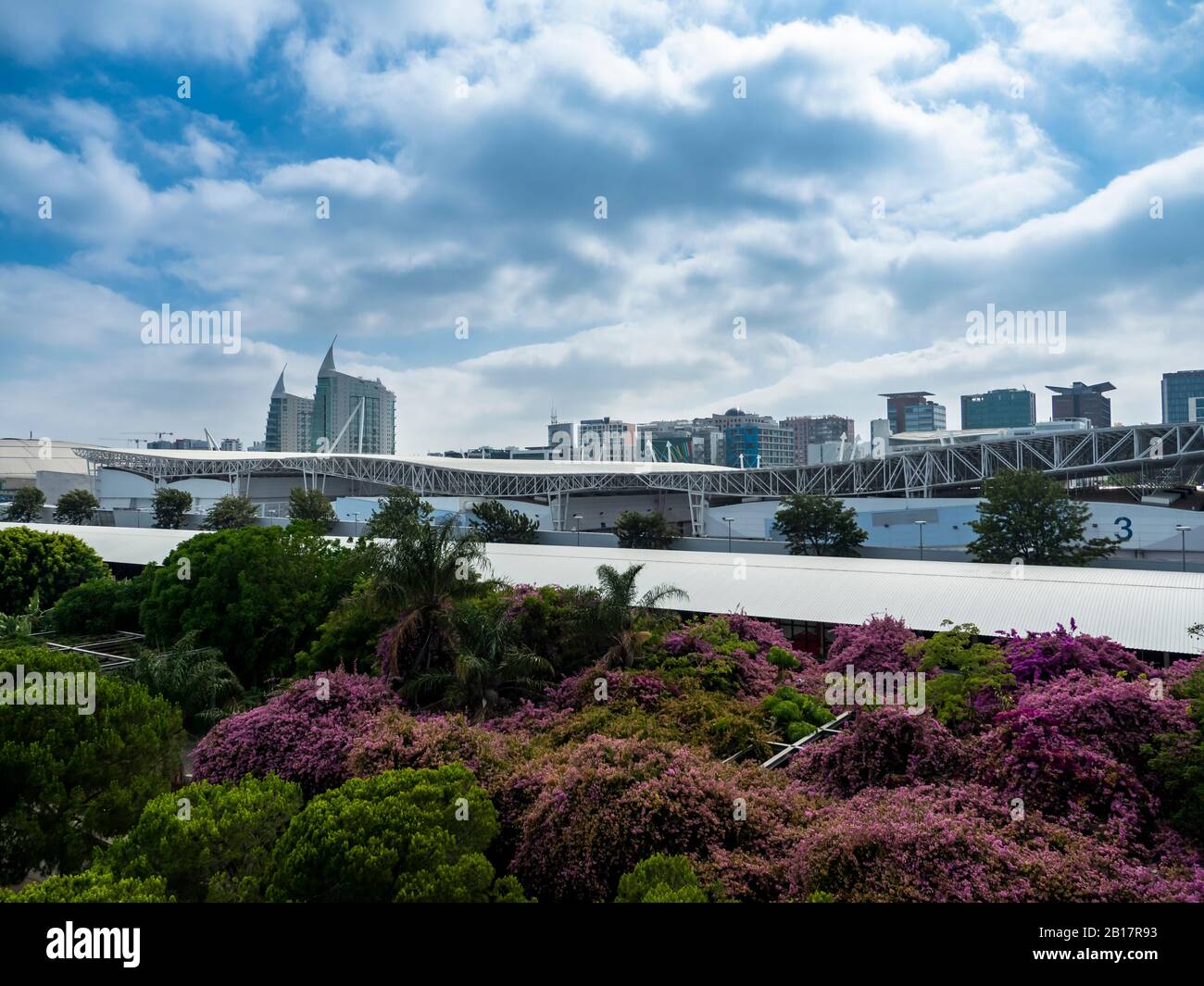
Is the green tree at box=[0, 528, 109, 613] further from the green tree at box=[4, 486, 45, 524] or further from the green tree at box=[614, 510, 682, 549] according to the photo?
the green tree at box=[4, 486, 45, 524]

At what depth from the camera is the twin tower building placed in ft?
531

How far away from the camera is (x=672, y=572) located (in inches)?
896

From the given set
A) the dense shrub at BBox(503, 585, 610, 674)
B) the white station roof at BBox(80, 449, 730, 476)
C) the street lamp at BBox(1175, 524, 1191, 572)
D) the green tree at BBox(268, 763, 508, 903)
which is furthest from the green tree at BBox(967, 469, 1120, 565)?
the white station roof at BBox(80, 449, 730, 476)

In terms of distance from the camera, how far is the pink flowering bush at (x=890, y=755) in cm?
1039

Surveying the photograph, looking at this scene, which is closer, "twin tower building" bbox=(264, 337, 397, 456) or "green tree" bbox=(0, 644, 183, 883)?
"green tree" bbox=(0, 644, 183, 883)

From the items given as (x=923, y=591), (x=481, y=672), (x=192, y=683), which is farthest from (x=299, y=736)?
(x=923, y=591)

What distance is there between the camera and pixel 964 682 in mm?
12156

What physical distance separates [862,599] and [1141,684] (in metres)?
8.87

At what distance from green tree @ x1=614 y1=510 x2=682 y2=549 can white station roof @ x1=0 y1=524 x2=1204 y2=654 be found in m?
17.0

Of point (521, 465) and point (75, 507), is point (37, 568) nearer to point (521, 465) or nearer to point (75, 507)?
point (75, 507)

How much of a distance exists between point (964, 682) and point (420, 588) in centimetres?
991

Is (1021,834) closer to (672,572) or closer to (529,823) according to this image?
(529,823)
